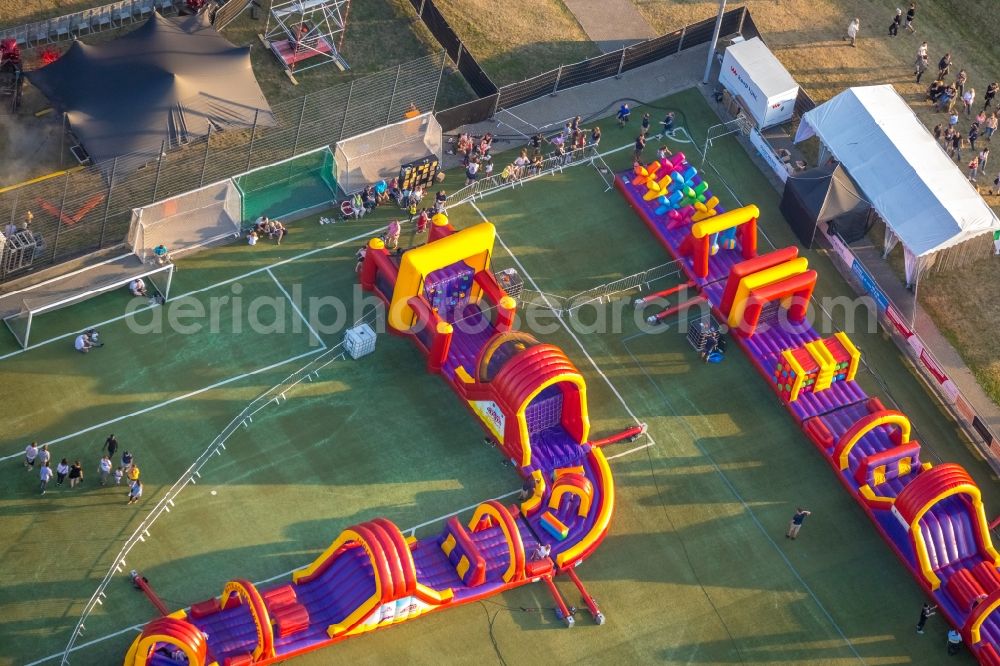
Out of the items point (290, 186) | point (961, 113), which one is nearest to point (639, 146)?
point (290, 186)

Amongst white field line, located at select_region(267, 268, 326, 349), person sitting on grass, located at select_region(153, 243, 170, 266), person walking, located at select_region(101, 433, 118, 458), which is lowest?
person walking, located at select_region(101, 433, 118, 458)

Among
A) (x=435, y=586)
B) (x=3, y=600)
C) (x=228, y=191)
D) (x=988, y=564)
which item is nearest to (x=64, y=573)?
(x=3, y=600)

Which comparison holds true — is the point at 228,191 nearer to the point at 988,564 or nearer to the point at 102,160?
the point at 102,160

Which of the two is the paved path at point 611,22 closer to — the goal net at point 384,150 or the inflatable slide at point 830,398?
the inflatable slide at point 830,398

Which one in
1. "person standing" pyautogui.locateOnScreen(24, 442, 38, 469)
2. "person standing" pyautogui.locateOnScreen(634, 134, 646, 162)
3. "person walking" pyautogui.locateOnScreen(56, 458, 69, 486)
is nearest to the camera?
"person walking" pyautogui.locateOnScreen(56, 458, 69, 486)

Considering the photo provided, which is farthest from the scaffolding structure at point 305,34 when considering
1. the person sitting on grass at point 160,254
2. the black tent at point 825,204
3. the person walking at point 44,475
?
the person walking at point 44,475

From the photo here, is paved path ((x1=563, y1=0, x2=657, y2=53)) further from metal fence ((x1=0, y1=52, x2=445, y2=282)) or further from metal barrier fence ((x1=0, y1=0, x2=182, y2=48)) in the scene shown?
metal barrier fence ((x1=0, y1=0, x2=182, y2=48))

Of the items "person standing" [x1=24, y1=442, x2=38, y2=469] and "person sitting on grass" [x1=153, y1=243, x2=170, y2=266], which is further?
"person sitting on grass" [x1=153, y1=243, x2=170, y2=266]

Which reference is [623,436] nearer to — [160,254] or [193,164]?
[160,254]

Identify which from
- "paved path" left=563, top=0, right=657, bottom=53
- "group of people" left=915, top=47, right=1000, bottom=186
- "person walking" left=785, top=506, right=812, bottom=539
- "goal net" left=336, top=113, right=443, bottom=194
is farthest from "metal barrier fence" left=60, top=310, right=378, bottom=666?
"group of people" left=915, top=47, right=1000, bottom=186
